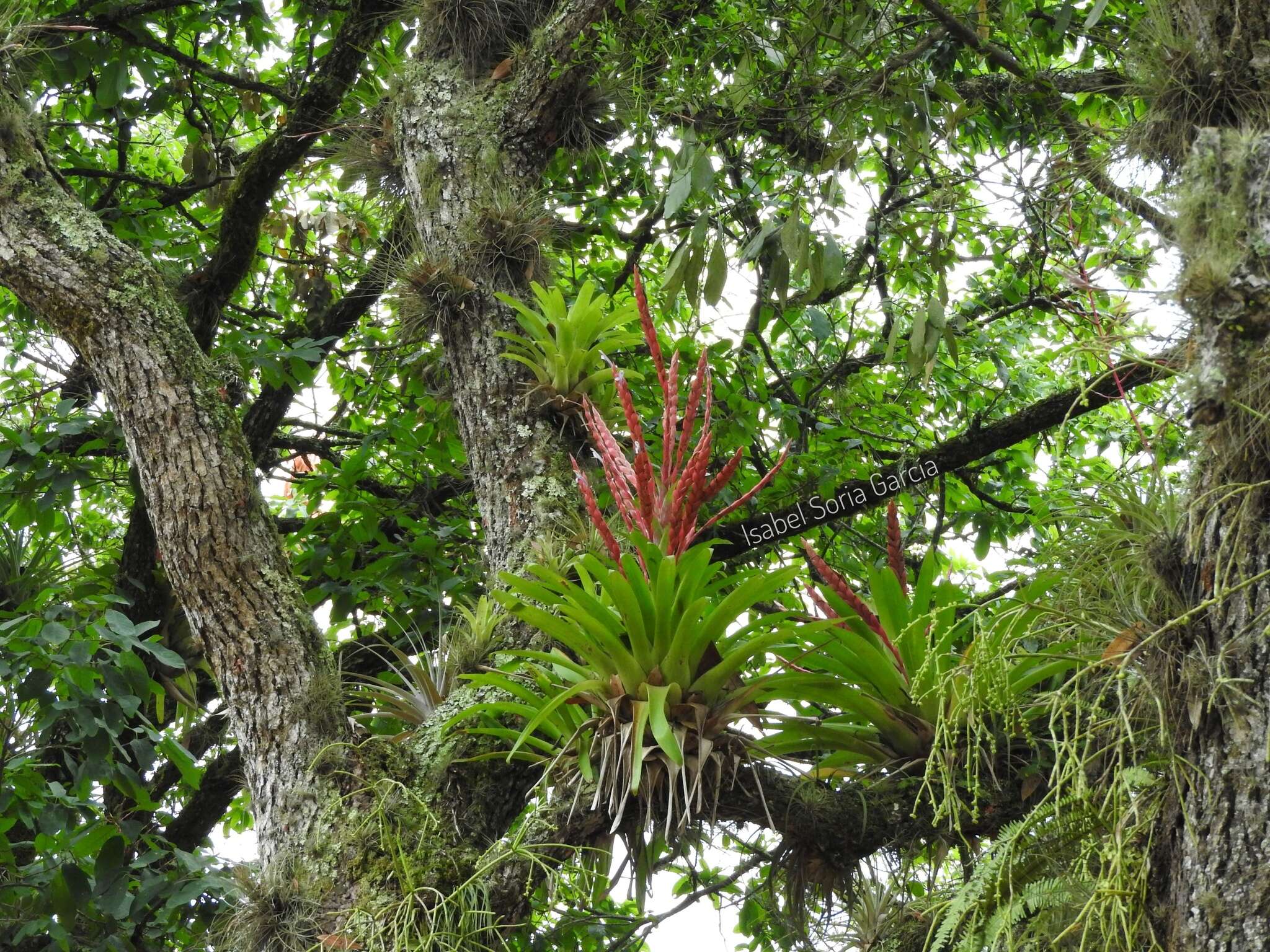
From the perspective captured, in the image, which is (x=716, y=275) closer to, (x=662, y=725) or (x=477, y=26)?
(x=662, y=725)

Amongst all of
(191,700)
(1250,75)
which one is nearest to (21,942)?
(191,700)

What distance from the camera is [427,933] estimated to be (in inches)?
78.1

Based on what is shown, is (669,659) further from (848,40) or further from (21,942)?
(21,942)

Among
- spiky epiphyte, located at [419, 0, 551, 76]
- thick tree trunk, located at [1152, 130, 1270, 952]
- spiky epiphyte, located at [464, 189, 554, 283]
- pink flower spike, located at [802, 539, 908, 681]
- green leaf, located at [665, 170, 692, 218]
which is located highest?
spiky epiphyte, located at [419, 0, 551, 76]

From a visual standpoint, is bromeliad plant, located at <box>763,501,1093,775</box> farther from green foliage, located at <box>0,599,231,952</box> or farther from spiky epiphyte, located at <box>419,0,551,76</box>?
spiky epiphyte, located at <box>419,0,551,76</box>

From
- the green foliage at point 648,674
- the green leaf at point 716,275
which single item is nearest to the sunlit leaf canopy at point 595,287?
the green leaf at point 716,275

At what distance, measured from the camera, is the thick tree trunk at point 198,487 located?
229 cm

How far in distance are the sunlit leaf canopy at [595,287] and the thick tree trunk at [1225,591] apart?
0.44 feet

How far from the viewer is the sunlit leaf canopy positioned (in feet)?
9.07

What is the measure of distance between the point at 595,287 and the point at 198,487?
4.75 ft

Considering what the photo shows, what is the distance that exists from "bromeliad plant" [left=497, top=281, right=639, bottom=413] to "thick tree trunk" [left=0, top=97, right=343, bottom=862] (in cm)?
73

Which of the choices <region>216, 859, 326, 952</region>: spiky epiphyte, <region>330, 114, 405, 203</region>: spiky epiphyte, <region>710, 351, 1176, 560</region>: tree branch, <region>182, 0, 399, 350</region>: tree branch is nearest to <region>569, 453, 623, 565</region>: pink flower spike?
<region>216, 859, 326, 952</region>: spiky epiphyte

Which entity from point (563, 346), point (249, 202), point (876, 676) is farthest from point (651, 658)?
point (249, 202)

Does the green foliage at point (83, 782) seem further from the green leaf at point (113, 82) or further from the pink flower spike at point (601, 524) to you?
the green leaf at point (113, 82)
